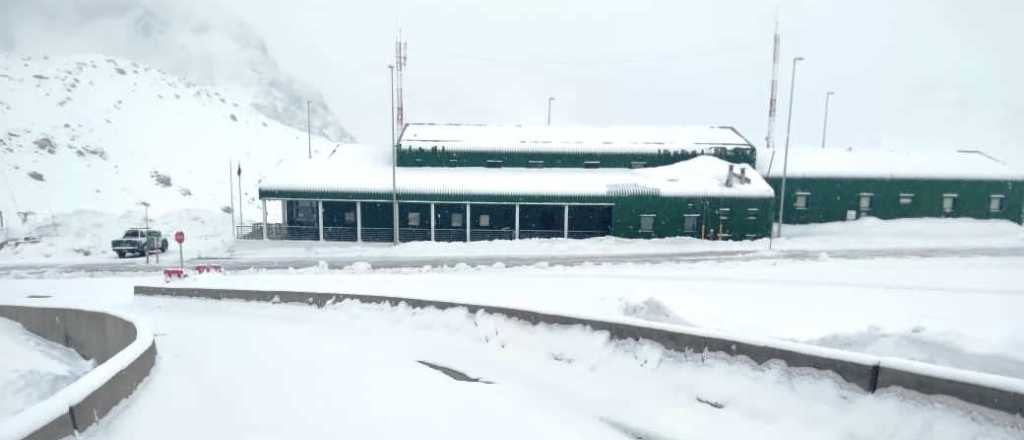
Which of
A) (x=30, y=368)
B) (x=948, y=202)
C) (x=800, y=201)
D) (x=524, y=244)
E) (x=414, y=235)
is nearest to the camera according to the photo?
(x=30, y=368)

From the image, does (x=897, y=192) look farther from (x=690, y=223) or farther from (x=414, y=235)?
(x=414, y=235)

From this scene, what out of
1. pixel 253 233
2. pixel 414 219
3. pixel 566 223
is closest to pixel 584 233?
pixel 566 223

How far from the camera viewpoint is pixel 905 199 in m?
35.8

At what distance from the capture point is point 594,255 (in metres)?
26.5

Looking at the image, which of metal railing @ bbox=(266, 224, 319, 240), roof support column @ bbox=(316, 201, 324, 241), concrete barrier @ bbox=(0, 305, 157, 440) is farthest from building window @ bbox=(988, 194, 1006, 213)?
concrete barrier @ bbox=(0, 305, 157, 440)

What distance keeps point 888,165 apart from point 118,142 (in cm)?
6901

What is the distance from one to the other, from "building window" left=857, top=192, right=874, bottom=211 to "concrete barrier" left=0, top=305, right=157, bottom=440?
4014 cm

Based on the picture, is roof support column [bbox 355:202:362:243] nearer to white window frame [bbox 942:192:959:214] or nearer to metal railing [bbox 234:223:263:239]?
metal railing [bbox 234:223:263:239]

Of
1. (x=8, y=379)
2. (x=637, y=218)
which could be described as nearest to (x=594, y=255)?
(x=637, y=218)

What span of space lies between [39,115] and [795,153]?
7112cm

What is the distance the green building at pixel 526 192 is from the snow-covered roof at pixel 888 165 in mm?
3728

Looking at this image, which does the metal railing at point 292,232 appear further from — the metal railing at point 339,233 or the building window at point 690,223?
the building window at point 690,223

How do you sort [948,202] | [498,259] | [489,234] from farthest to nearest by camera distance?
[948,202] → [489,234] → [498,259]

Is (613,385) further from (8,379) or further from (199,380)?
(8,379)
